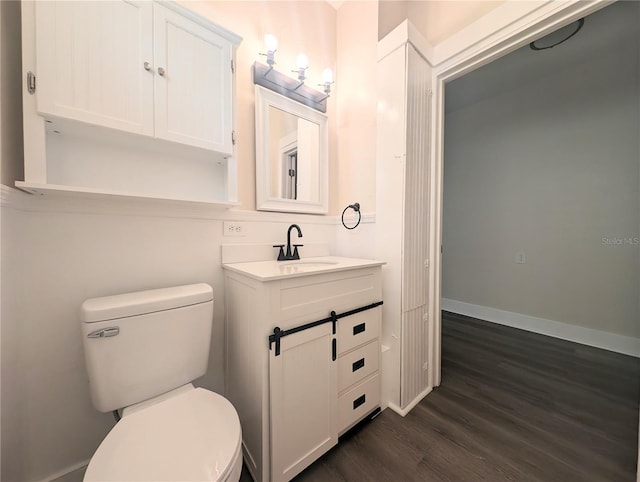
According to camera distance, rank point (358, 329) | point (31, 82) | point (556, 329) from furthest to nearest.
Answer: point (556, 329) → point (358, 329) → point (31, 82)

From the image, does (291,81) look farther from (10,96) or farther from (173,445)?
(173,445)

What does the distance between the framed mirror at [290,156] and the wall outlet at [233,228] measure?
0.54 feet

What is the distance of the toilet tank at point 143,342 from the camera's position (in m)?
0.86

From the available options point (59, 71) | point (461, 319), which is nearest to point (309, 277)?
point (59, 71)

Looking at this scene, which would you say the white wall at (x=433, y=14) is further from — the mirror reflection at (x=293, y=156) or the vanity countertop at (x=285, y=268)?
the vanity countertop at (x=285, y=268)

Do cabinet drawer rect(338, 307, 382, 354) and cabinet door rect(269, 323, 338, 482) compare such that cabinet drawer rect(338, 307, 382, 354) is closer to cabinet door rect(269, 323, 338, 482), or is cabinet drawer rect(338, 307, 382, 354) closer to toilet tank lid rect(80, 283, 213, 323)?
cabinet door rect(269, 323, 338, 482)

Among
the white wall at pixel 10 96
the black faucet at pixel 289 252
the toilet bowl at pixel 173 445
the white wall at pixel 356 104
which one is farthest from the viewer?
the white wall at pixel 356 104

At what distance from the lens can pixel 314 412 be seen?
1.08 metres

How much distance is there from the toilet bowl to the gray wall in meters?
3.22

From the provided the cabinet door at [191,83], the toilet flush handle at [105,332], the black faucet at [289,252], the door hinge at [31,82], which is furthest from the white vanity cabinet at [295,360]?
the door hinge at [31,82]

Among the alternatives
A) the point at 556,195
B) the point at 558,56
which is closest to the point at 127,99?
the point at 558,56

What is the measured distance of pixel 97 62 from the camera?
3.09ft

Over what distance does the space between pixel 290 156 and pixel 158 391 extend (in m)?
1.47

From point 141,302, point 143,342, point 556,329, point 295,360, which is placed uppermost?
point 141,302
